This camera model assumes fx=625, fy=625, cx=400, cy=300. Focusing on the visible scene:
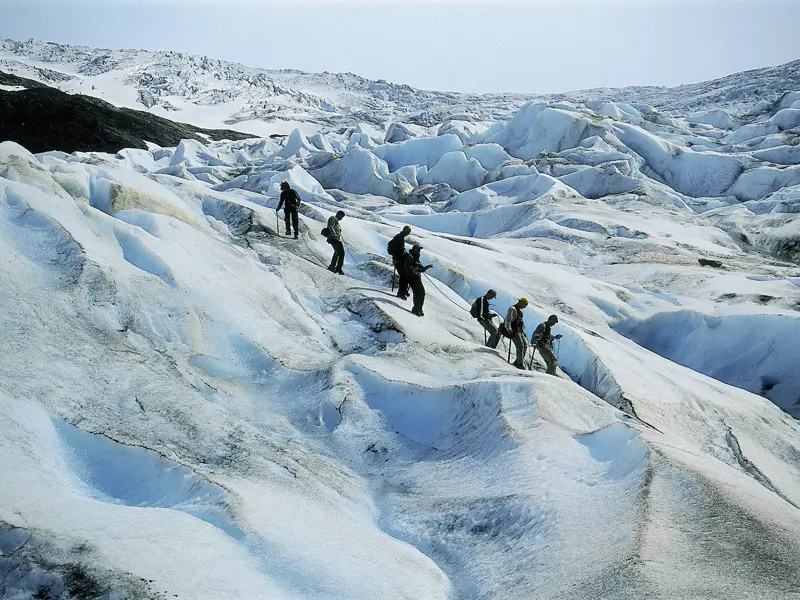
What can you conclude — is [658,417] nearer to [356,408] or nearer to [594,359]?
[594,359]

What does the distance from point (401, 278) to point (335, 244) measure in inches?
81.4

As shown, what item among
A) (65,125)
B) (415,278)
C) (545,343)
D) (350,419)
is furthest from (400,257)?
(65,125)

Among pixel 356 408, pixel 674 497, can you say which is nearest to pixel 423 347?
pixel 356 408

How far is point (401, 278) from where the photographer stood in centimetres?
1412

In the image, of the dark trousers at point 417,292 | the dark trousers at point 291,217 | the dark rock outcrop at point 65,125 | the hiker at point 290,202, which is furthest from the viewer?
the dark rock outcrop at point 65,125

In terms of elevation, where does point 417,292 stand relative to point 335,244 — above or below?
below

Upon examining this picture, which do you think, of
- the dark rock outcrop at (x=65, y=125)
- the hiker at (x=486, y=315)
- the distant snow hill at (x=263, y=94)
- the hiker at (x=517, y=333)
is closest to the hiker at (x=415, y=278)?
the hiker at (x=486, y=315)

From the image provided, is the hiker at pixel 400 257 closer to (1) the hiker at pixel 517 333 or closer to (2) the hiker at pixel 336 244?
(2) the hiker at pixel 336 244

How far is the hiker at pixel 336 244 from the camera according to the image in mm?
15039

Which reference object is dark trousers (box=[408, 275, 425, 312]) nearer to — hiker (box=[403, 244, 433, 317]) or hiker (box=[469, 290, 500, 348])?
hiker (box=[403, 244, 433, 317])

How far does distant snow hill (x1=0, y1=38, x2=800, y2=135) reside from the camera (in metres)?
95.4

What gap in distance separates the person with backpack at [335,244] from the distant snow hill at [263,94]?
63.6 m

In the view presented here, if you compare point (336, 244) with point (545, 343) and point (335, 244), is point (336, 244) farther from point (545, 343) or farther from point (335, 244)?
point (545, 343)

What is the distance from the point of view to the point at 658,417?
1251 cm
